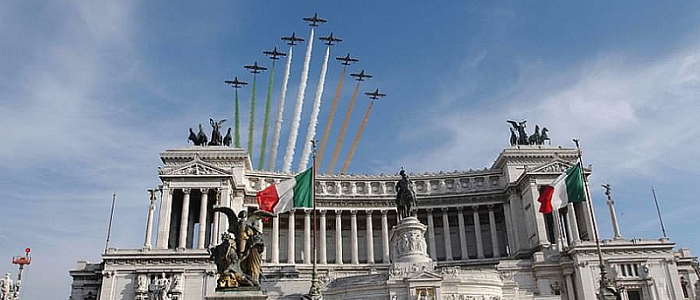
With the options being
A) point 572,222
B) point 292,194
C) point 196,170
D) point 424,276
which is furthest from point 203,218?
point 572,222

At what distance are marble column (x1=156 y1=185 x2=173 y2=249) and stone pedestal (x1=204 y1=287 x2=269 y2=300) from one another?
54803 mm

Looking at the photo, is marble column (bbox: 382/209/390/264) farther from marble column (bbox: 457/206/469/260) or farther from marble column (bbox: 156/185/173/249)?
marble column (bbox: 156/185/173/249)

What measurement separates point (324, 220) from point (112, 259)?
3199cm

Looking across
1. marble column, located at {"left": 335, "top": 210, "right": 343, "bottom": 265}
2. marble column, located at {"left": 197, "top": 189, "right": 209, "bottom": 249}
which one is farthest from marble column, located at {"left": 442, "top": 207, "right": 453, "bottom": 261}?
marble column, located at {"left": 197, "top": 189, "right": 209, "bottom": 249}

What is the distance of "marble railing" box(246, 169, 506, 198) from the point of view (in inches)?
3401

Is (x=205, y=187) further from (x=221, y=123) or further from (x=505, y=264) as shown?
(x=505, y=264)

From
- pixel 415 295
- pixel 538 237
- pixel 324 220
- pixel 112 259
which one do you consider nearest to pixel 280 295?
pixel 415 295

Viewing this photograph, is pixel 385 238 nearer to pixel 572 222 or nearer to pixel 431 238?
pixel 431 238

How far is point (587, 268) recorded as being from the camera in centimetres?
6138

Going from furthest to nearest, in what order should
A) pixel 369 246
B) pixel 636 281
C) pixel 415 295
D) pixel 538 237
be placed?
pixel 369 246, pixel 538 237, pixel 636 281, pixel 415 295

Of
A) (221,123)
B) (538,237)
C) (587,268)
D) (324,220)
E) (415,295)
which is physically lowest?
(415,295)

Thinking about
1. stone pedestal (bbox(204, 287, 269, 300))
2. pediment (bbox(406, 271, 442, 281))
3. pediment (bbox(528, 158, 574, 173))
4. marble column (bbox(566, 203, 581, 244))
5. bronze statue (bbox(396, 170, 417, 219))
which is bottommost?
stone pedestal (bbox(204, 287, 269, 300))

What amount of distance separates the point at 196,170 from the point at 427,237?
34.8 m

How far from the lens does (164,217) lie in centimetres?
7419
